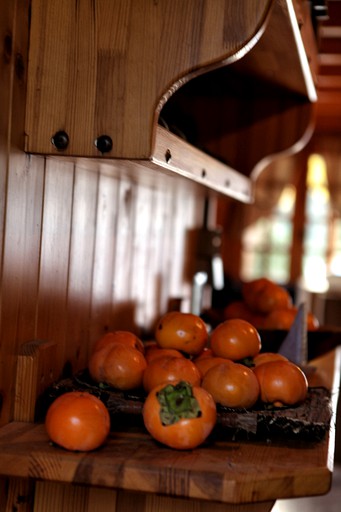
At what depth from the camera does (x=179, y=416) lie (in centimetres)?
116

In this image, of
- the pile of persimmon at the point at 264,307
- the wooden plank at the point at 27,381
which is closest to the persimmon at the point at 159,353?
the wooden plank at the point at 27,381

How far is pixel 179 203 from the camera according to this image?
256 centimetres

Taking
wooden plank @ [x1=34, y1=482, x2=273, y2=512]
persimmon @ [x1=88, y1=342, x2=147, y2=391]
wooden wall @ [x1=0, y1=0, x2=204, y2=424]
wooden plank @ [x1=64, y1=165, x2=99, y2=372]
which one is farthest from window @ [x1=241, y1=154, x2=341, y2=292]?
wooden plank @ [x1=34, y1=482, x2=273, y2=512]

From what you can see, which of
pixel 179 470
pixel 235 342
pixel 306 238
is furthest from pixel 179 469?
pixel 306 238

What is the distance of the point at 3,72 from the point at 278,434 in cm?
69

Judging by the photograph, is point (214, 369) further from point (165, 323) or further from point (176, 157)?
point (176, 157)

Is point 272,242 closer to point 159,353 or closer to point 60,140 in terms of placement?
point 159,353

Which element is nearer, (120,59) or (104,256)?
(120,59)

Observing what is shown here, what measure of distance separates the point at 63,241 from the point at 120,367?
0.86 feet

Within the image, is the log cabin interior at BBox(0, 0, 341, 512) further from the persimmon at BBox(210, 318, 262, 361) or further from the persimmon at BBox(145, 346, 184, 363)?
the persimmon at BBox(210, 318, 262, 361)

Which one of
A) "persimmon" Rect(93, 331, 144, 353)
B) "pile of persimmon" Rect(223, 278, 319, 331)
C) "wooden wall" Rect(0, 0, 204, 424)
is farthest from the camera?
"pile of persimmon" Rect(223, 278, 319, 331)

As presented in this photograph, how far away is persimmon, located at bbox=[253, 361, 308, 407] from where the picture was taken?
1.35 m

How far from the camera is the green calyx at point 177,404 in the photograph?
116 centimetres

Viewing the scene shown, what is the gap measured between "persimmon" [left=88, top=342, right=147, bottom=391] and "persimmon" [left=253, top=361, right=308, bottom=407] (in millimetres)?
201
